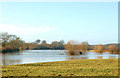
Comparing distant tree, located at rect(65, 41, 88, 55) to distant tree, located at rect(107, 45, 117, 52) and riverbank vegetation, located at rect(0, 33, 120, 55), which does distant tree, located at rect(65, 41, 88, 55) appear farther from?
distant tree, located at rect(107, 45, 117, 52)

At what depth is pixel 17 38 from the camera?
47.1 m

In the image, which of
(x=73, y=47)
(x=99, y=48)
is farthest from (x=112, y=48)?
(x=73, y=47)

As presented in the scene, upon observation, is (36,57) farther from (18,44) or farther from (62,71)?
(18,44)

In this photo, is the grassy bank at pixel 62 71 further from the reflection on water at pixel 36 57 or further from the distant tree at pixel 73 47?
the distant tree at pixel 73 47

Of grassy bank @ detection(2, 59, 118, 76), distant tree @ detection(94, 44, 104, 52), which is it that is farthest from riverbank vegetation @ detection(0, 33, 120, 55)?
grassy bank @ detection(2, 59, 118, 76)

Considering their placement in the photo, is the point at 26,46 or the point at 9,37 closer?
the point at 9,37

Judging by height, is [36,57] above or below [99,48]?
below

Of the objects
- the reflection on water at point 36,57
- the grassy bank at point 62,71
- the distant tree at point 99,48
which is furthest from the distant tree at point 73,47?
the grassy bank at point 62,71

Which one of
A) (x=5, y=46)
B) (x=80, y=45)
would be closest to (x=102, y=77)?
(x=80, y=45)

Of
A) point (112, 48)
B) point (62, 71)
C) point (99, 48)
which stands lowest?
point (99, 48)

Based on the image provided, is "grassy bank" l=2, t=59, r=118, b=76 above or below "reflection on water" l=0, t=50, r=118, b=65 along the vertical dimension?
above

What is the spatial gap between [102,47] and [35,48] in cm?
2577

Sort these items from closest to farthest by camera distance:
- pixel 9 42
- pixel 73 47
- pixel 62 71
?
pixel 62 71 < pixel 73 47 < pixel 9 42

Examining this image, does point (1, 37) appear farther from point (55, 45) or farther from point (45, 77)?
point (45, 77)
